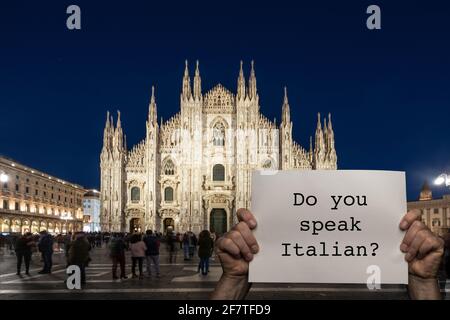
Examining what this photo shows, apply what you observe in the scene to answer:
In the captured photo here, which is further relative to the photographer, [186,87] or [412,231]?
[186,87]

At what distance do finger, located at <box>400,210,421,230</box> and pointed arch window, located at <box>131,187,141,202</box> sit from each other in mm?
50203

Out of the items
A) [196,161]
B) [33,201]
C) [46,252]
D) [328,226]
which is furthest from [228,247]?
[33,201]

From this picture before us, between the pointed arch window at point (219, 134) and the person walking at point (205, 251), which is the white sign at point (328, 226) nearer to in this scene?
the person walking at point (205, 251)

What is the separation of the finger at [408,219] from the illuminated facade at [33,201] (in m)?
49.6

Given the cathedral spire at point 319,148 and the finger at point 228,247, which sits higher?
the cathedral spire at point 319,148

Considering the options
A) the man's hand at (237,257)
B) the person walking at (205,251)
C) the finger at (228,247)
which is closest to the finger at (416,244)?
the man's hand at (237,257)

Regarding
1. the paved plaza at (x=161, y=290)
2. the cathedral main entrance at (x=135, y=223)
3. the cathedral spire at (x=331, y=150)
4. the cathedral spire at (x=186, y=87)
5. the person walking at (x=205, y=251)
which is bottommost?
the cathedral main entrance at (x=135, y=223)

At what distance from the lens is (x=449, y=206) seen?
78062 mm

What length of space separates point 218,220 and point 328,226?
163 ft

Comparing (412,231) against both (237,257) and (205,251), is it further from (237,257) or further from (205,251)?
(205,251)

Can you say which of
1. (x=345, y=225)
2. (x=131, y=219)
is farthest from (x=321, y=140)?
(x=345, y=225)

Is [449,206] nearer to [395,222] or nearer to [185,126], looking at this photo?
[185,126]

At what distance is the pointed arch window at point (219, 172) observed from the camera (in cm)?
5222

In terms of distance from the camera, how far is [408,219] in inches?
111
